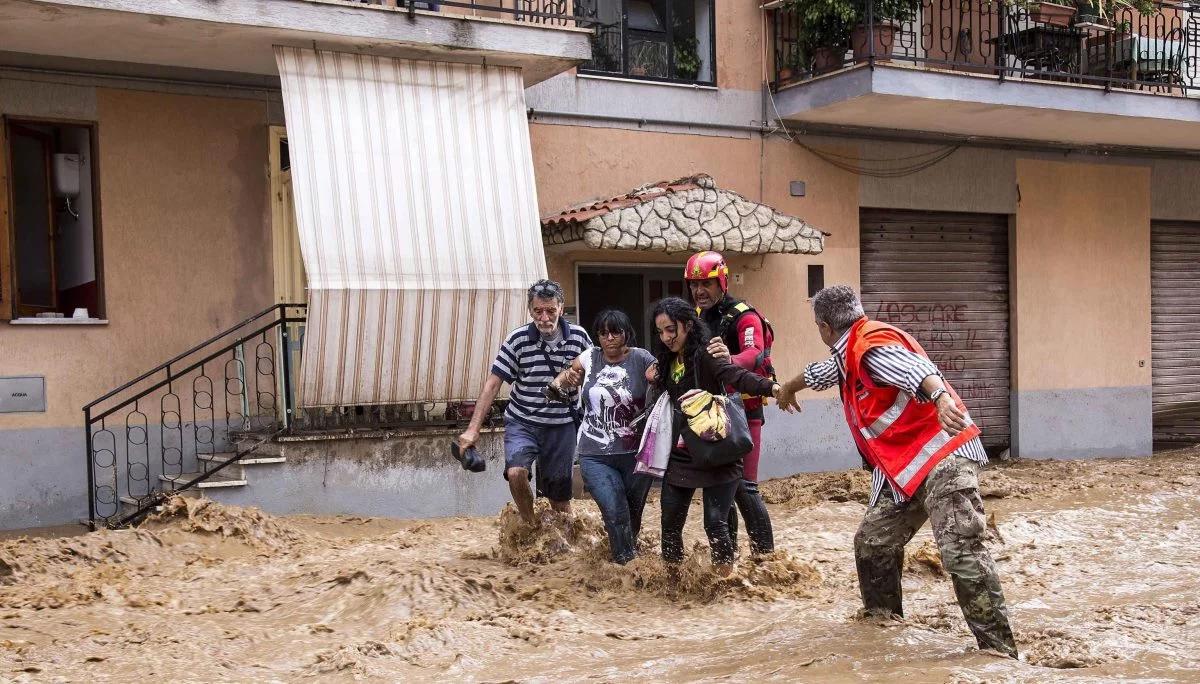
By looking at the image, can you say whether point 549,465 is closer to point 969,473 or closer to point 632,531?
point 632,531

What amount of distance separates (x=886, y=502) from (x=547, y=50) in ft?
21.4

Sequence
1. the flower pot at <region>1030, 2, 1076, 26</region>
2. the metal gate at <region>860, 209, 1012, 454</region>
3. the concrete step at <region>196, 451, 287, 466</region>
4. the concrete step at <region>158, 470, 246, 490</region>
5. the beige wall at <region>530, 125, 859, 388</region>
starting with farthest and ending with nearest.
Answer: the metal gate at <region>860, 209, 1012, 454</region>, the flower pot at <region>1030, 2, 1076, 26</region>, the beige wall at <region>530, 125, 859, 388</region>, the concrete step at <region>196, 451, 287, 466</region>, the concrete step at <region>158, 470, 246, 490</region>

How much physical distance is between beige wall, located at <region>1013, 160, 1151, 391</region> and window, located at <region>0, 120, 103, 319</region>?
1036 centimetres

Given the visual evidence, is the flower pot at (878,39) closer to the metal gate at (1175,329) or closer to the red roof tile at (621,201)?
the red roof tile at (621,201)

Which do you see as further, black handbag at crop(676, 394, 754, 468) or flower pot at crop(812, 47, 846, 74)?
flower pot at crop(812, 47, 846, 74)

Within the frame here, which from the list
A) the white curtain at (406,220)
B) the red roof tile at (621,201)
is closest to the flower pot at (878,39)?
the red roof tile at (621,201)

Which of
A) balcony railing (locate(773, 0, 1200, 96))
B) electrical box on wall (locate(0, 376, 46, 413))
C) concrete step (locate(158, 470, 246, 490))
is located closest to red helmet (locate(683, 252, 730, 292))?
concrete step (locate(158, 470, 246, 490))

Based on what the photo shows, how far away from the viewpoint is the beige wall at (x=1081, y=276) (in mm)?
15180

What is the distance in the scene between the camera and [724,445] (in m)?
6.55

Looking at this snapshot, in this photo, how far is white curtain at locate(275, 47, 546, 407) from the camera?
10336 millimetres

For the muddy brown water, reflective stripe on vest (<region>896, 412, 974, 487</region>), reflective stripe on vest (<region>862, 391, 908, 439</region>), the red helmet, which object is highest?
the red helmet

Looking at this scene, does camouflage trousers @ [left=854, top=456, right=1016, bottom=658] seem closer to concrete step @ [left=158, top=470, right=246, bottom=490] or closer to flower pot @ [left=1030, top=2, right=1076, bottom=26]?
concrete step @ [left=158, top=470, right=246, bottom=490]

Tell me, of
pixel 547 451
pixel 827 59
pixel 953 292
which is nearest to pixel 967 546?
pixel 547 451

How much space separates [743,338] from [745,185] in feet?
22.0
